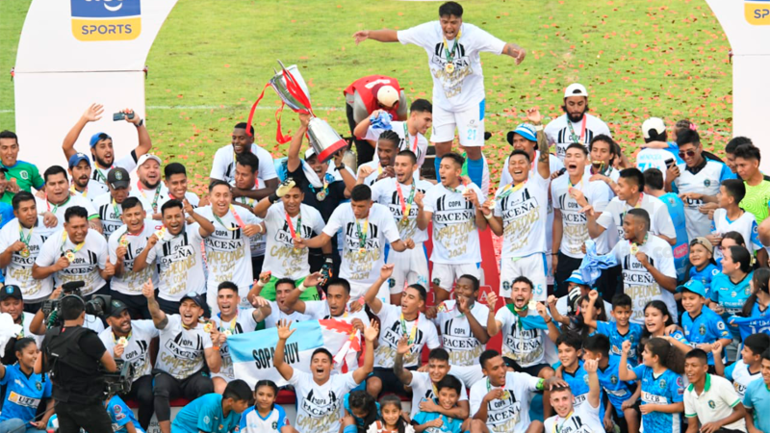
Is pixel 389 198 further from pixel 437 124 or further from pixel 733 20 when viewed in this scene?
pixel 733 20

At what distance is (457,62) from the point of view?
12.8 metres

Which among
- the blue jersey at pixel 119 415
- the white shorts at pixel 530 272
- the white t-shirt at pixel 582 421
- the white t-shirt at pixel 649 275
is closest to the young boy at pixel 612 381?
the white t-shirt at pixel 582 421

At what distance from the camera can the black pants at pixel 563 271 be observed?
12102 mm

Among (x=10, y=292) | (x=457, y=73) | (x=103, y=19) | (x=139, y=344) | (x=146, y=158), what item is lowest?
(x=139, y=344)

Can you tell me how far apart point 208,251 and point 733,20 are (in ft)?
21.4

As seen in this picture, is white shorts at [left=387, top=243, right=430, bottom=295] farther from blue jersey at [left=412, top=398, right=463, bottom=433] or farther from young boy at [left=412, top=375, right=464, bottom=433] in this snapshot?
blue jersey at [left=412, top=398, right=463, bottom=433]

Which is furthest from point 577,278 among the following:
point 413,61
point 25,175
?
point 413,61

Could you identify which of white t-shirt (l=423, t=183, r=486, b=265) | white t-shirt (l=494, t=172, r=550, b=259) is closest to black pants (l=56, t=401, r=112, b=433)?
white t-shirt (l=423, t=183, r=486, b=265)

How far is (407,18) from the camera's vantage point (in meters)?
27.9

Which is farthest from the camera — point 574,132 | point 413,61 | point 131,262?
point 413,61

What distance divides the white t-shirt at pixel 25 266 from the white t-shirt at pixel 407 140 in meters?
3.55

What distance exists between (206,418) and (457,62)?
4532 millimetres

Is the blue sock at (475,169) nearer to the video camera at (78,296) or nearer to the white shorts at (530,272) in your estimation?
the white shorts at (530,272)

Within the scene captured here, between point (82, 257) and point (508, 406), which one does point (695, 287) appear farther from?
point (82, 257)
